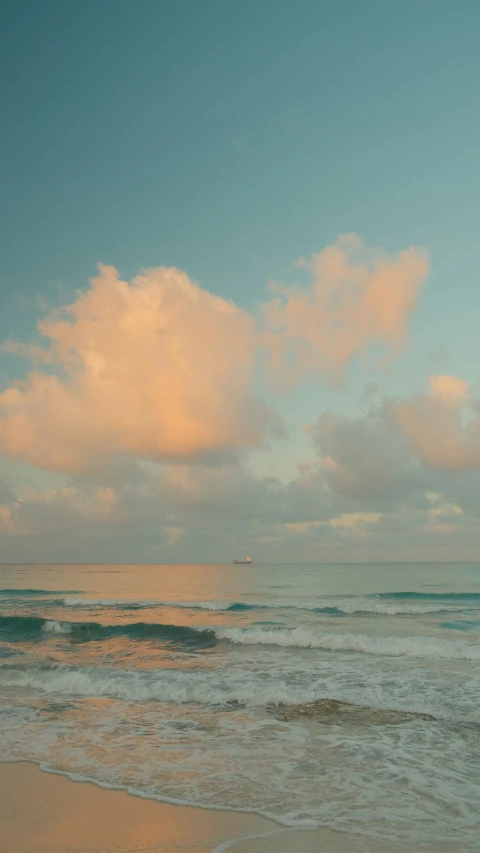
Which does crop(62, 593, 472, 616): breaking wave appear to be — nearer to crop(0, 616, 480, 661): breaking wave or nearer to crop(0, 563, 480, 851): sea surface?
crop(0, 563, 480, 851): sea surface

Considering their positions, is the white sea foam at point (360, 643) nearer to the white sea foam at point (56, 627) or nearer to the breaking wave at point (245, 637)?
the breaking wave at point (245, 637)

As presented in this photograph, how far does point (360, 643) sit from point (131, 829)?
1729 cm

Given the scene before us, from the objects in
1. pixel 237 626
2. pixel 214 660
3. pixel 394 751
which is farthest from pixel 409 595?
pixel 394 751

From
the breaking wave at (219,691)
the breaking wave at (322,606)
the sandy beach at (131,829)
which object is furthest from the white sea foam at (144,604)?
the sandy beach at (131,829)

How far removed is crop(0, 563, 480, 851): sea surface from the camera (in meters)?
7.50

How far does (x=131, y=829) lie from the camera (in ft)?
21.4

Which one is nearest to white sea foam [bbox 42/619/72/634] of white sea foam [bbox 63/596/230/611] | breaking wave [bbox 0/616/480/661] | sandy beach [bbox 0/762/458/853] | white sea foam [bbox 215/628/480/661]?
breaking wave [bbox 0/616/480/661]

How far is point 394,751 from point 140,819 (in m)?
5.11

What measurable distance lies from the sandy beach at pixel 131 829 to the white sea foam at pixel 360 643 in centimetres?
1484

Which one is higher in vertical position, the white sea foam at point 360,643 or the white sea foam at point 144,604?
the white sea foam at point 360,643

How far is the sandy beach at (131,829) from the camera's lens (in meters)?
6.03

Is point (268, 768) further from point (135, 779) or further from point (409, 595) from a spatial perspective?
point (409, 595)

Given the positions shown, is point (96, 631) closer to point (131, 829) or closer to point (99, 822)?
point (99, 822)

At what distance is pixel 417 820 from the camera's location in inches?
271
